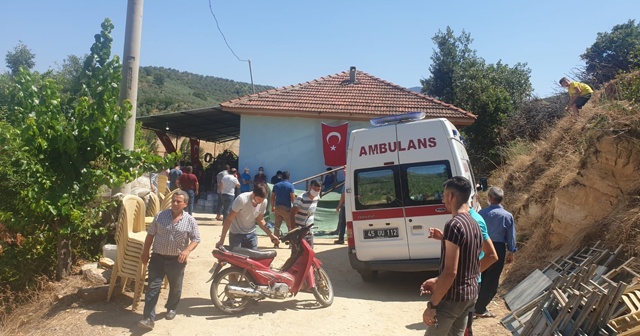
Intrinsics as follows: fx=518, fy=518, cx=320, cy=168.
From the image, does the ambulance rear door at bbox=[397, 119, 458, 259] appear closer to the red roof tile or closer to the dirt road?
the dirt road

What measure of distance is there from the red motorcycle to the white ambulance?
4.50ft

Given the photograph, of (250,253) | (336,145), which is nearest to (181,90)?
(336,145)

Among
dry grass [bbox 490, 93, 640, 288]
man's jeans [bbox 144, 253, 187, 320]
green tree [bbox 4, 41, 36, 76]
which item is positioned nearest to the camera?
man's jeans [bbox 144, 253, 187, 320]

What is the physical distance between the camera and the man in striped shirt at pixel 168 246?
19.8 ft

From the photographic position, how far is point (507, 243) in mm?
6535

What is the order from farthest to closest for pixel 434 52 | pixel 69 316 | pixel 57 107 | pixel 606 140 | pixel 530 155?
pixel 434 52, pixel 530 155, pixel 606 140, pixel 57 107, pixel 69 316

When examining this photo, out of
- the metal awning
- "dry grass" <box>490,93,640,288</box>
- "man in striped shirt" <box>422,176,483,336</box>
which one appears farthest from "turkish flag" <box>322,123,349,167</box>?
"man in striped shirt" <box>422,176,483,336</box>

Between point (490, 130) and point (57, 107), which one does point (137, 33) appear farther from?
point (490, 130)

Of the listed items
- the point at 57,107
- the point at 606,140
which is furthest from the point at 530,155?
the point at 57,107

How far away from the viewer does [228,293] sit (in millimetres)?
6594

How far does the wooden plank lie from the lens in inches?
272

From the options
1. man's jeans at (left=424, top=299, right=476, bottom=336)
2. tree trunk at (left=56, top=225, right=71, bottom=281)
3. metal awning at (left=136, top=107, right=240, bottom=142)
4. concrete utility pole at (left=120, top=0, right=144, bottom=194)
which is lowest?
man's jeans at (left=424, top=299, right=476, bottom=336)

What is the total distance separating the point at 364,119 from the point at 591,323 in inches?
503

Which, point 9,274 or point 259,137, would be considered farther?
point 259,137
